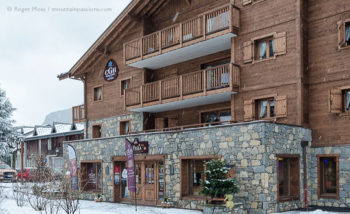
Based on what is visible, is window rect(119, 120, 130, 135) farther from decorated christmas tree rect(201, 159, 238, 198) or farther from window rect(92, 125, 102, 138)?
decorated christmas tree rect(201, 159, 238, 198)

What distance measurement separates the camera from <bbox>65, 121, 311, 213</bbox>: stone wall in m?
14.9

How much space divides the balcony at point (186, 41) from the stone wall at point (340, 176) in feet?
20.0

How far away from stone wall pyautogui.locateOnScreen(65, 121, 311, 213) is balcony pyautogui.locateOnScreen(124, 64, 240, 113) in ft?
7.29

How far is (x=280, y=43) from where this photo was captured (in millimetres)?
17156

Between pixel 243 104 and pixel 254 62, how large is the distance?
181cm

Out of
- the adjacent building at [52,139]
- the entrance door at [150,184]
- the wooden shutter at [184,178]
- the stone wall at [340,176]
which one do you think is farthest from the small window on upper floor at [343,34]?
the adjacent building at [52,139]

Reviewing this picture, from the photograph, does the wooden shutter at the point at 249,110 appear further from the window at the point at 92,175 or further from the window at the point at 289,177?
the window at the point at 92,175

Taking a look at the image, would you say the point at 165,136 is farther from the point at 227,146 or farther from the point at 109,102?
the point at 109,102

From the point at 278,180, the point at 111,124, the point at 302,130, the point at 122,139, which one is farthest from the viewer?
the point at 111,124

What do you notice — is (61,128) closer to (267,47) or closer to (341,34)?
(267,47)

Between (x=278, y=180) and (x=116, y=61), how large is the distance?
1366cm

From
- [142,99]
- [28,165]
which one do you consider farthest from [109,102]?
[28,165]

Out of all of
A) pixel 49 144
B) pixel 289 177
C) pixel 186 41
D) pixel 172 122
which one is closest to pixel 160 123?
pixel 172 122

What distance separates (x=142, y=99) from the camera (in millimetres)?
22156
